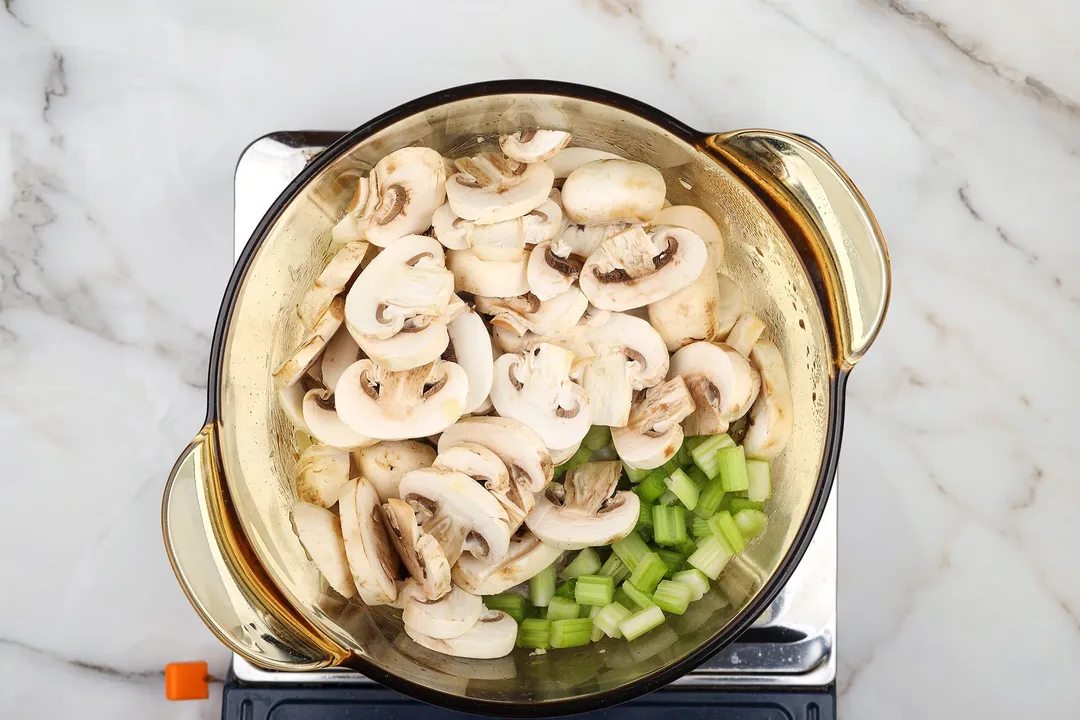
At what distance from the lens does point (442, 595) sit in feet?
3.73

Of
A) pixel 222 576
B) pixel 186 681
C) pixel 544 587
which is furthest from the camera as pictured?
pixel 186 681

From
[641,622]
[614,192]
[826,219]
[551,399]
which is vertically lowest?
[641,622]

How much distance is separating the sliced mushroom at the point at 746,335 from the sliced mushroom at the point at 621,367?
109mm

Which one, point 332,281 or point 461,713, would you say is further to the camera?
point 461,713

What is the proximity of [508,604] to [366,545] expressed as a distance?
271 mm

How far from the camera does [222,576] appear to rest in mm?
1066

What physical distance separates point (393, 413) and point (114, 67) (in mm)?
929

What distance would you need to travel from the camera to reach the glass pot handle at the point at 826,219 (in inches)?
42.8

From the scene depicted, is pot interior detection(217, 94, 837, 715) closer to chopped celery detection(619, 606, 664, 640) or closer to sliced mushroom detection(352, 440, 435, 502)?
chopped celery detection(619, 606, 664, 640)

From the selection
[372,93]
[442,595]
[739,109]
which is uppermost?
[739,109]

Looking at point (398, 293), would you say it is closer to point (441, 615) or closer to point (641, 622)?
point (441, 615)

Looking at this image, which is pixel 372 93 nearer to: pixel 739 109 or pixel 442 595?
pixel 739 109

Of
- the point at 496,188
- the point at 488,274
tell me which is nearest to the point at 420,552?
the point at 488,274

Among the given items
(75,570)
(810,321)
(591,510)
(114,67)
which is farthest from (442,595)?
(114,67)
